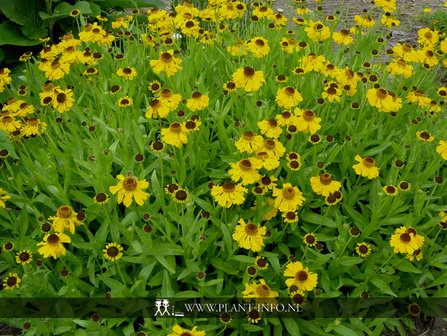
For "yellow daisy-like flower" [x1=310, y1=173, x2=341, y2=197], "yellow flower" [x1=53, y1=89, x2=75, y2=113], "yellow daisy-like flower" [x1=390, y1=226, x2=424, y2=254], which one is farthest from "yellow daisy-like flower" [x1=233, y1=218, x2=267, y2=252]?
"yellow flower" [x1=53, y1=89, x2=75, y2=113]

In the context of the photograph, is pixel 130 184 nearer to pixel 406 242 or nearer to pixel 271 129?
pixel 271 129

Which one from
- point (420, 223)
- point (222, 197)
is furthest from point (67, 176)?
point (420, 223)

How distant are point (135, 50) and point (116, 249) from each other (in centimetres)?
223

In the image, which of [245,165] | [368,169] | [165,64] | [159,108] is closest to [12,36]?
[165,64]

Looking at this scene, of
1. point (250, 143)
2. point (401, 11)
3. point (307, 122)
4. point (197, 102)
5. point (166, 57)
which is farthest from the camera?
point (401, 11)

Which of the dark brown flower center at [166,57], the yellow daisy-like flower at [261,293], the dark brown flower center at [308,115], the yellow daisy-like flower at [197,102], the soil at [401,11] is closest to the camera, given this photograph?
the yellow daisy-like flower at [261,293]

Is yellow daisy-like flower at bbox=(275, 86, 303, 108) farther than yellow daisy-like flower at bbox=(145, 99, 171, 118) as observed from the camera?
Yes

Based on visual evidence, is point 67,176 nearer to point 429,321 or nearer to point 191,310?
point 191,310

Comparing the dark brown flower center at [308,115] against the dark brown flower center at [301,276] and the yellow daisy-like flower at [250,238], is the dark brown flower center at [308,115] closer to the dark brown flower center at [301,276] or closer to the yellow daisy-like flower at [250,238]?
the yellow daisy-like flower at [250,238]

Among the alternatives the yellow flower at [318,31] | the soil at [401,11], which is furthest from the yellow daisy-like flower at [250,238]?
the soil at [401,11]

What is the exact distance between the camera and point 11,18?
3969 millimetres

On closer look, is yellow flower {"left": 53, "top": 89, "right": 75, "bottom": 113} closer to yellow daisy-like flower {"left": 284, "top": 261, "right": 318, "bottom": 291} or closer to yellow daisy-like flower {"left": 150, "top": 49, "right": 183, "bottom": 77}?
yellow daisy-like flower {"left": 150, "top": 49, "right": 183, "bottom": 77}

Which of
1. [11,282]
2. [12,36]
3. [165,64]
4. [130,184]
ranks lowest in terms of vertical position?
[11,282]

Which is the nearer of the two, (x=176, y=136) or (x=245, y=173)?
(x=245, y=173)
